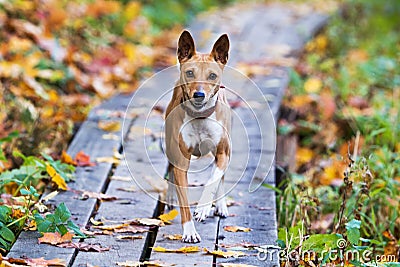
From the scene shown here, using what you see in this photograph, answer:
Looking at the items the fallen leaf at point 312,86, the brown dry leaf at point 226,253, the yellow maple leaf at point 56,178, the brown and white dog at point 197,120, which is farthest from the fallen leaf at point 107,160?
the fallen leaf at point 312,86

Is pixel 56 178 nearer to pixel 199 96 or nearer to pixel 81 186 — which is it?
pixel 81 186

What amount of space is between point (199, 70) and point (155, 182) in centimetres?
141

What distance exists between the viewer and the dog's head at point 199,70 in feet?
12.5

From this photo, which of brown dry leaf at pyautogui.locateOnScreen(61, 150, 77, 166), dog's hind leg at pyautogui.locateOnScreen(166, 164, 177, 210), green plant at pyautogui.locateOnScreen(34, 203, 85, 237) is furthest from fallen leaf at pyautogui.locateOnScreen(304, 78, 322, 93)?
green plant at pyautogui.locateOnScreen(34, 203, 85, 237)

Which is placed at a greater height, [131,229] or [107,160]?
[107,160]

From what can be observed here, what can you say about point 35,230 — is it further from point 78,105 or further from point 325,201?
point 78,105

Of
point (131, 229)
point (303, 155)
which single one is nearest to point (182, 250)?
point (131, 229)

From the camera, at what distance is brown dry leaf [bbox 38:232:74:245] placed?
372cm

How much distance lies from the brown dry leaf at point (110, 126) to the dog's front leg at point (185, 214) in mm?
2193

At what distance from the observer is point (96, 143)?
5.69m

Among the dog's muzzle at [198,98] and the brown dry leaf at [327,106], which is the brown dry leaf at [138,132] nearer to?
the dog's muzzle at [198,98]

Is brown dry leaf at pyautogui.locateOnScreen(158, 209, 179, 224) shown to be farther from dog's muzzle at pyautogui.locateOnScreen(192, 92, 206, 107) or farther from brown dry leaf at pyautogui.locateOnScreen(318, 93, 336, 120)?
brown dry leaf at pyautogui.locateOnScreen(318, 93, 336, 120)

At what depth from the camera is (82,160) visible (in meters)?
5.17

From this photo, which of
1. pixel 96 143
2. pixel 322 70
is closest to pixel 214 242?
pixel 96 143
